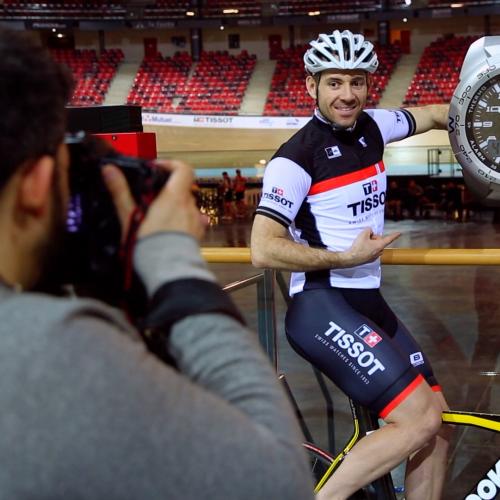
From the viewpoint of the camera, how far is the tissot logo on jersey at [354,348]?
2.04 meters

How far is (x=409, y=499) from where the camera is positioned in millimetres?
2201

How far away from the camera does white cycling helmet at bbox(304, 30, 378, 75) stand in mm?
2189

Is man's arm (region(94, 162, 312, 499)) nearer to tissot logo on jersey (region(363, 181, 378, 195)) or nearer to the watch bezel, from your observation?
tissot logo on jersey (region(363, 181, 378, 195))

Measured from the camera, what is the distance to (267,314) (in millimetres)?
2574

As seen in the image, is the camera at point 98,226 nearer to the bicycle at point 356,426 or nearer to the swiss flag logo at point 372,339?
the swiss flag logo at point 372,339

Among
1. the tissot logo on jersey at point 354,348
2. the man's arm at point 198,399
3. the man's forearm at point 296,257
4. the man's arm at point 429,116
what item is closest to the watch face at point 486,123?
the man's arm at point 429,116

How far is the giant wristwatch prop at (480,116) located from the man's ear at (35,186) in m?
1.71

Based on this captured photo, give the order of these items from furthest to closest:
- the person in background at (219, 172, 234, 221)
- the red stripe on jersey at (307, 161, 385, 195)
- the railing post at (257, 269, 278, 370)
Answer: the person in background at (219, 172, 234, 221) < the railing post at (257, 269, 278, 370) < the red stripe on jersey at (307, 161, 385, 195)

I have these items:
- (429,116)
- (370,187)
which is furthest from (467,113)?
(370,187)

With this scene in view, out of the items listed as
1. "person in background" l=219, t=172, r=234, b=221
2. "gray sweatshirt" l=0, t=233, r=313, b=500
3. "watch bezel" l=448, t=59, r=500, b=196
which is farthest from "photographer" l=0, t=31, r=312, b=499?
"person in background" l=219, t=172, r=234, b=221

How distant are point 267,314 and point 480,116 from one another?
921mm

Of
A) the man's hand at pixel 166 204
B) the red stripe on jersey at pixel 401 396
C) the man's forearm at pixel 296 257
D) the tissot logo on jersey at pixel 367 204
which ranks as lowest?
the red stripe on jersey at pixel 401 396

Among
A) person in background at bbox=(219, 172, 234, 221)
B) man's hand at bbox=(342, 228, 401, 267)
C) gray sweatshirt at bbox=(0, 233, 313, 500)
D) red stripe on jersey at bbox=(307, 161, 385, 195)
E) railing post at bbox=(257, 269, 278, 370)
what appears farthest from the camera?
person in background at bbox=(219, 172, 234, 221)

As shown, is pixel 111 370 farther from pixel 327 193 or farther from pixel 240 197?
pixel 240 197
